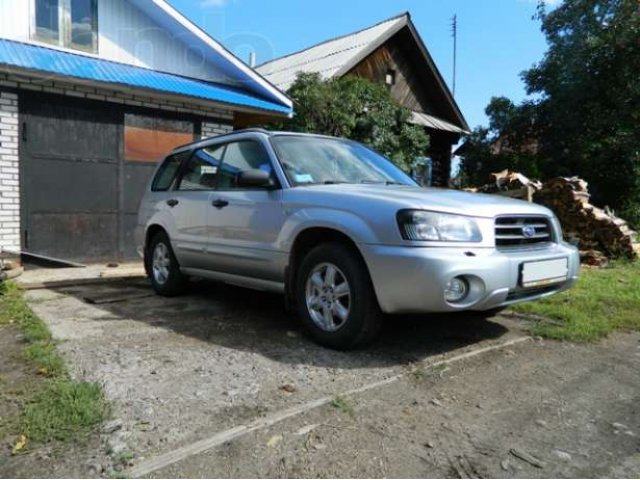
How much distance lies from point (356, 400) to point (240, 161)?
2624 millimetres

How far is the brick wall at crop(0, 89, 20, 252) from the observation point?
296 inches

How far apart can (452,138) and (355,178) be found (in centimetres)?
1729

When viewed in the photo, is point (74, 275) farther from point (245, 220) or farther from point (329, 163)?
point (329, 163)

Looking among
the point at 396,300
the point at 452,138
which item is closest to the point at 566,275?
the point at 396,300

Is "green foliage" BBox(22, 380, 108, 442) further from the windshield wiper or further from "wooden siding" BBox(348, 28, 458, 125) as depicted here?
"wooden siding" BBox(348, 28, 458, 125)

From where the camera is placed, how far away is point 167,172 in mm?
5926

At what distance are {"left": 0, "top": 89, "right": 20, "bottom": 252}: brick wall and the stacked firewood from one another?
28.7 ft

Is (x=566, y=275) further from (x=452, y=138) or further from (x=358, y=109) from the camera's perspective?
(x=452, y=138)

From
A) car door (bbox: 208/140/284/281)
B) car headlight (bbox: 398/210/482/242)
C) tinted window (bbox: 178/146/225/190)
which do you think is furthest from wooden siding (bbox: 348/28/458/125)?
car headlight (bbox: 398/210/482/242)

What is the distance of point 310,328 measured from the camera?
386 cm

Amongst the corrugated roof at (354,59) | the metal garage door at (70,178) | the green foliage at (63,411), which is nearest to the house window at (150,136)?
the metal garage door at (70,178)

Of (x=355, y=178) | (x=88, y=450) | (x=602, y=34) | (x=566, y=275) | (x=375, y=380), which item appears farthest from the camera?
(x=602, y=34)

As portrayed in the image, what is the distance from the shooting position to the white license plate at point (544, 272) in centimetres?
355

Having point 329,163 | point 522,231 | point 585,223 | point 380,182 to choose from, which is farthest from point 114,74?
point 585,223
